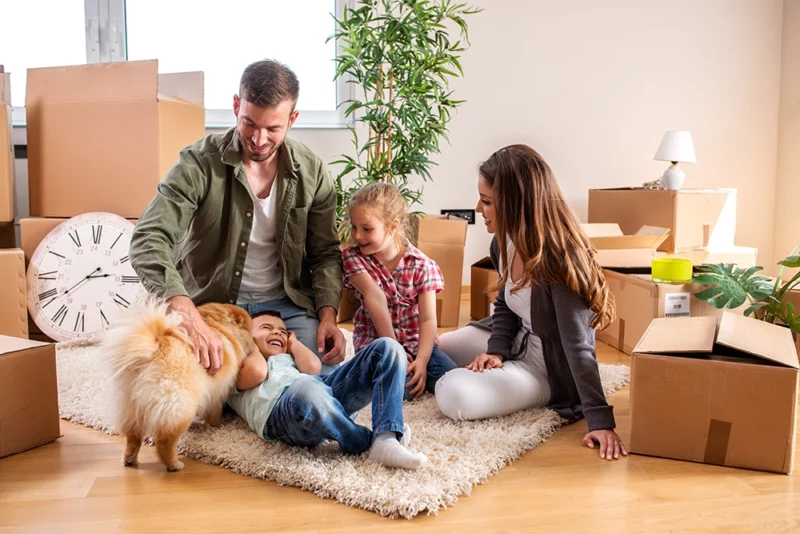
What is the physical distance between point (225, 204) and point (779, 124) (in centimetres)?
342

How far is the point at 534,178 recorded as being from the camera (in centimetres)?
175

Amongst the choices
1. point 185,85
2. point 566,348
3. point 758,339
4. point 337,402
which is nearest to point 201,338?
point 337,402

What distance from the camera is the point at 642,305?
249 centimetres

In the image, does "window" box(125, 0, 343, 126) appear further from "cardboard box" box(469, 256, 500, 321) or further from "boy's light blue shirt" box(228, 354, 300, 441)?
"boy's light blue shirt" box(228, 354, 300, 441)

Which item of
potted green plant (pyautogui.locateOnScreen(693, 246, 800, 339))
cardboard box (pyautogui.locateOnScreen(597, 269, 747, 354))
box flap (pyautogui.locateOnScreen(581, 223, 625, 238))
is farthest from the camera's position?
box flap (pyautogui.locateOnScreen(581, 223, 625, 238))

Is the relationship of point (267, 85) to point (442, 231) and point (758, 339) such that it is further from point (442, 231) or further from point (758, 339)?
point (442, 231)

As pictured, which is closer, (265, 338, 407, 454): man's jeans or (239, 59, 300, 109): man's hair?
(265, 338, 407, 454): man's jeans

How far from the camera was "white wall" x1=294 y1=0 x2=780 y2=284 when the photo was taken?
373 cm

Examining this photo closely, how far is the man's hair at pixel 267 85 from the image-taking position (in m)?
1.67

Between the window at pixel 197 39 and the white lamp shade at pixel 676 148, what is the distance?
164 centimetres

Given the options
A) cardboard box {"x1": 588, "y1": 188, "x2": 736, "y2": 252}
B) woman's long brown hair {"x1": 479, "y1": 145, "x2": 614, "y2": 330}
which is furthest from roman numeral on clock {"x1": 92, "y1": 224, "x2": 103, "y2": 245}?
cardboard box {"x1": 588, "y1": 188, "x2": 736, "y2": 252}

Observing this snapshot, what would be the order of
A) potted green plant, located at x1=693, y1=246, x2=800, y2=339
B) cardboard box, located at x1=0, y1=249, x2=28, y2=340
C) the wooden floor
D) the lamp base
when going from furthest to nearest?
1. the lamp base
2. cardboard box, located at x1=0, y1=249, x2=28, y2=340
3. potted green plant, located at x1=693, y1=246, x2=800, y2=339
4. the wooden floor

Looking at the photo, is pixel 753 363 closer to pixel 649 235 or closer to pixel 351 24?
pixel 649 235

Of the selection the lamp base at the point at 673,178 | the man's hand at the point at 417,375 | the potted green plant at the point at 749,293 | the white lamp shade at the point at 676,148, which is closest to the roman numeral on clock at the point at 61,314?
the man's hand at the point at 417,375
